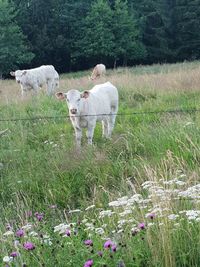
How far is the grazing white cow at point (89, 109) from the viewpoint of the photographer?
831 centimetres

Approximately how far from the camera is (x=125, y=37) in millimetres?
52156

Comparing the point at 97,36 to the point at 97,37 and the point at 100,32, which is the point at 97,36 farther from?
the point at 100,32

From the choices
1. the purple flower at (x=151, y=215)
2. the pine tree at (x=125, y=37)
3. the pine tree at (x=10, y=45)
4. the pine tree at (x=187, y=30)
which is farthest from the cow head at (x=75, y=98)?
the pine tree at (x=187, y=30)

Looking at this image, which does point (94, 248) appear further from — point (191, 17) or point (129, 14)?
point (129, 14)

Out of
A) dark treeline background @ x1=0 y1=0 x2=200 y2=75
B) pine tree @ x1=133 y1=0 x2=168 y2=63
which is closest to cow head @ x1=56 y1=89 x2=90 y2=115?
dark treeline background @ x1=0 y1=0 x2=200 y2=75

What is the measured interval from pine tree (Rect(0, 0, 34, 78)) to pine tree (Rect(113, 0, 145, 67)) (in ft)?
37.1

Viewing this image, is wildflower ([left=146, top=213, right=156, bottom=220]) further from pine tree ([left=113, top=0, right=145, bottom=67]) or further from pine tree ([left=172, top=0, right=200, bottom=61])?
pine tree ([left=172, top=0, right=200, bottom=61])

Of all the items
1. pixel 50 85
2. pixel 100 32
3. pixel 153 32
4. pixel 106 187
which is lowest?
pixel 106 187

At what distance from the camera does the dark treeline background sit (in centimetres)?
5000

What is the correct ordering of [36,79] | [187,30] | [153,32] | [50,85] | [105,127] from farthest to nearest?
[153,32] < [187,30] < [50,85] < [36,79] < [105,127]

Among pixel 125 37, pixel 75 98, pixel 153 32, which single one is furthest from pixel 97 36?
pixel 75 98

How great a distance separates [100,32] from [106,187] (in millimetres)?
46794

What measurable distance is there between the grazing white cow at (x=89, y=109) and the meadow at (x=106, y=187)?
11.2 inches

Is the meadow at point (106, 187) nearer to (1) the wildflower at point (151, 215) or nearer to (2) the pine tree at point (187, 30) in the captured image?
(1) the wildflower at point (151, 215)
